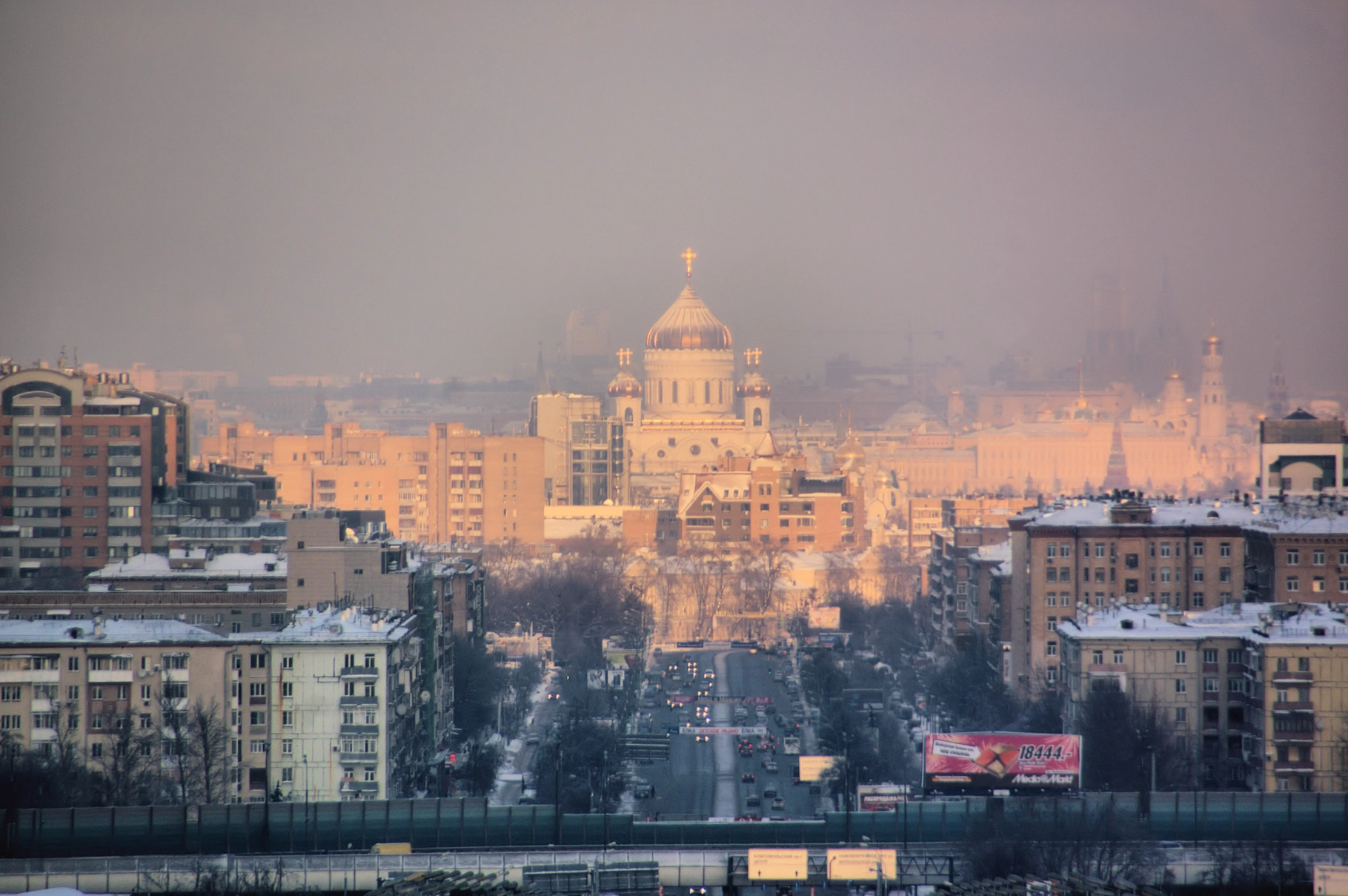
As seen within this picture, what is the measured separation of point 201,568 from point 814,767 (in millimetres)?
13115

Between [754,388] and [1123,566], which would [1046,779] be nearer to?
[1123,566]

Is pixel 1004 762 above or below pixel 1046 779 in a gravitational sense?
above

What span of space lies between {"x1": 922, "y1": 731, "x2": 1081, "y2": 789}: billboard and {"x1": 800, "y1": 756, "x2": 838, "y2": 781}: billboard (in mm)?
5818

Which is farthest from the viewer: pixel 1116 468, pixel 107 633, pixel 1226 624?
pixel 1116 468

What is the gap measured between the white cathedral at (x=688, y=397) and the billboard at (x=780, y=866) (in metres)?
85.8

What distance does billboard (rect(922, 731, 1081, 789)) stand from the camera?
3684cm

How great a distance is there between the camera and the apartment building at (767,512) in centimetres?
8544

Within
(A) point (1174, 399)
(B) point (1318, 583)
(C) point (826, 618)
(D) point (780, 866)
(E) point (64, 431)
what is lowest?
(D) point (780, 866)

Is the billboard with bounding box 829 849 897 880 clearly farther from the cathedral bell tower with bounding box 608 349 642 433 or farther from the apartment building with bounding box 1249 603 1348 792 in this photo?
the cathedral bell tower with bounding box 608 349 642 433

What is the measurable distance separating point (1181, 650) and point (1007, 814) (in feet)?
24.3

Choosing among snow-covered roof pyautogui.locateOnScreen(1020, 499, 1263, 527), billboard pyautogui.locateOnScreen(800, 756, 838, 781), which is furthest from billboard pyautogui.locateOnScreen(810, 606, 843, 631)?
billboard pyautogui.locateOnScreen(800, 756, 838, 781)

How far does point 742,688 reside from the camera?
56.8 m

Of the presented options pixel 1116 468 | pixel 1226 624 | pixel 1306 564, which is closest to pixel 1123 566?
pixel 1306 564

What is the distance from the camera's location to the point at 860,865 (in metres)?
33.1
